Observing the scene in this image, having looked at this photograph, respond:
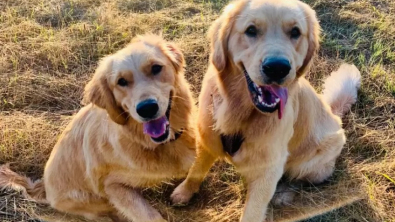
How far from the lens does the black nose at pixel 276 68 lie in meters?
2.66

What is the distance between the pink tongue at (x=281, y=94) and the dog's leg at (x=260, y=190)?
0.50m

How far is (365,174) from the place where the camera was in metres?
4.00

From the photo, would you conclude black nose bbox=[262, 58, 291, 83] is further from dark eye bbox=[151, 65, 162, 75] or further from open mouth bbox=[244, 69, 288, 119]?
dark eye bbox=[151, 65, 162, 75]

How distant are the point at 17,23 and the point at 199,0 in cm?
258

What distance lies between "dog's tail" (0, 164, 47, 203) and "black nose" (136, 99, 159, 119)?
1.65m

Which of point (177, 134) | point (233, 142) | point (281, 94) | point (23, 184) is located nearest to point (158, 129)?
point (177, 134)

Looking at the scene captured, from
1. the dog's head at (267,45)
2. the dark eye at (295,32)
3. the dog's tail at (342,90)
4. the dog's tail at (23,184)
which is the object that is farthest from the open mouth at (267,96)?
the dog's tail at (23,184)

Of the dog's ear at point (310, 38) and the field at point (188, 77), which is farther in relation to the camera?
the field at point (188, 77)

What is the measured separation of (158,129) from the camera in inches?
124

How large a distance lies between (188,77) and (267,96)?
7.34ft

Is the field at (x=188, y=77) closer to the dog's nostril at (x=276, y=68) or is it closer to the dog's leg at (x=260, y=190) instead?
the dog's leg at (x=260, y=190)

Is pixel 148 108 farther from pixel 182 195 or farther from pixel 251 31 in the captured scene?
pixel 182 195

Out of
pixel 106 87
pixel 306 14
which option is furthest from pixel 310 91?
pixel 106 87

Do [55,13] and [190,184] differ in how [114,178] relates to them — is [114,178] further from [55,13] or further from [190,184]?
[55,13]
